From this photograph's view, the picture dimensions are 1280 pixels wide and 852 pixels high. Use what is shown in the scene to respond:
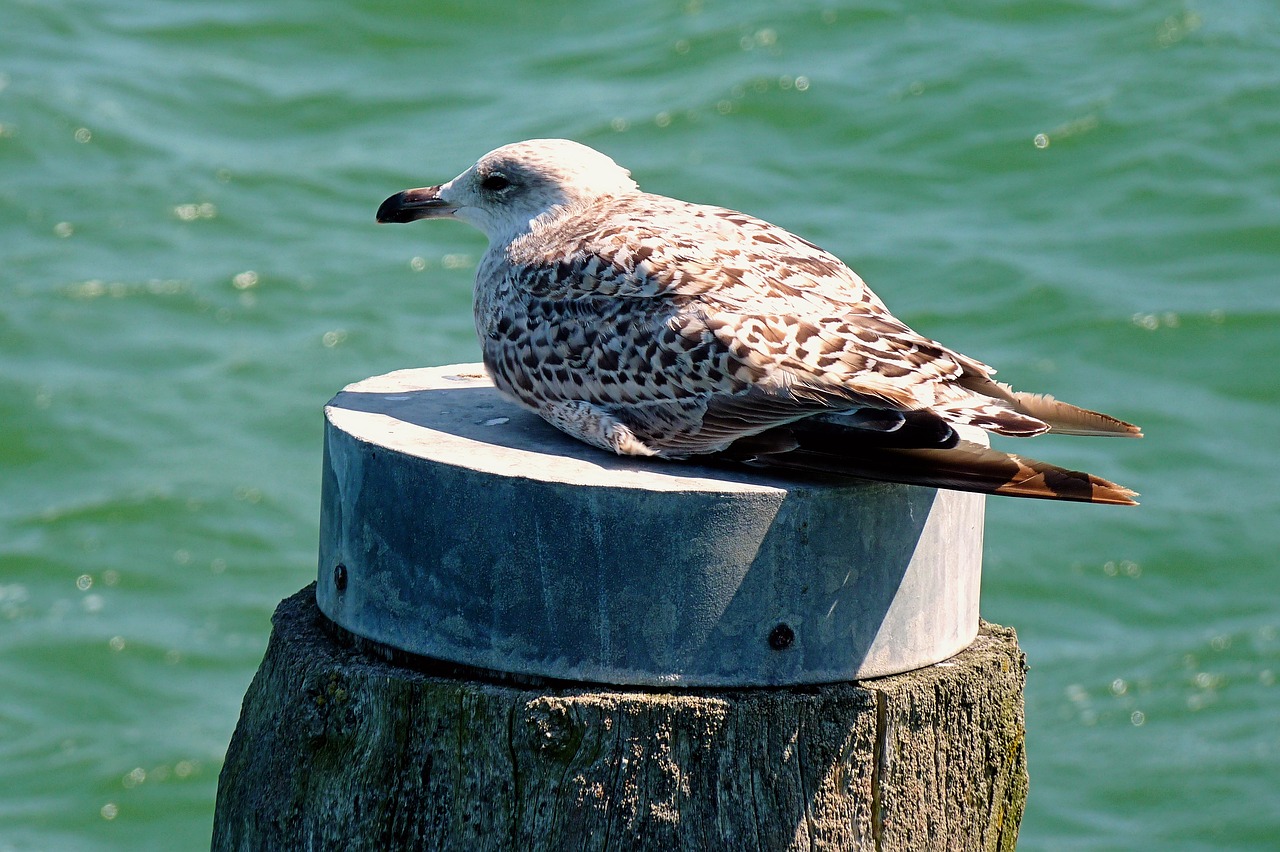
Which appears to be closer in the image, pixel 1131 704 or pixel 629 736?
pixel 629 736

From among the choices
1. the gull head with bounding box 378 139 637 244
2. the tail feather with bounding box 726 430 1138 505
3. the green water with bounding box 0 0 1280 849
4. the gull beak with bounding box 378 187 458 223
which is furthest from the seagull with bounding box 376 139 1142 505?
the green water with bounding box 0 0 1280 849

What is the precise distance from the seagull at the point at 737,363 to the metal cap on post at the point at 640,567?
5.1 inches

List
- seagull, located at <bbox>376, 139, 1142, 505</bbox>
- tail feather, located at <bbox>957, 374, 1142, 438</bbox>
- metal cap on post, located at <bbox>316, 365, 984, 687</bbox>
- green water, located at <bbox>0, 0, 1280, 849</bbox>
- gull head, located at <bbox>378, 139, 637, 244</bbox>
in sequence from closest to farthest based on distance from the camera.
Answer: metal cap on post, located at <bbox>316, 365, 984, 687</bbox> → seagull, located at <bbox>376, 139, 1142, 505</bbox> → tail feather, located at <bbox>957, 374, 1142, 438</bbox> → gull head, located at <bbox>378, 139, 637, 244</bbox> → green water, located at <bbox>0, 0, 1280, 849</bbox>

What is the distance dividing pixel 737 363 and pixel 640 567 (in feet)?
2.11

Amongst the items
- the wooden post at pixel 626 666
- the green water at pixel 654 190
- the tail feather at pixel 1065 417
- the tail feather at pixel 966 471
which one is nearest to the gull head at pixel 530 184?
the wooden post at pixel 626 666

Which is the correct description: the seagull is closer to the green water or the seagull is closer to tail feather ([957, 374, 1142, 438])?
tail feather ([957, 374, 1142, 438])

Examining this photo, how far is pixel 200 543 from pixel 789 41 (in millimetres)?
6572

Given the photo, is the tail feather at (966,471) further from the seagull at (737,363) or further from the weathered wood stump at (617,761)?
the weathered wood stump at (617,761)

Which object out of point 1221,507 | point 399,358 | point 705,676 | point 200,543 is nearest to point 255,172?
point 399,358

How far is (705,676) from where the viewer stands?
3.40 m

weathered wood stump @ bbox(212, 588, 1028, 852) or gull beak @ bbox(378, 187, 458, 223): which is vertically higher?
gull beak @ bbox(378, 187, 458, 223)

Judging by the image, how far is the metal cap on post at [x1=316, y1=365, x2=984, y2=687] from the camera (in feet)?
11.0

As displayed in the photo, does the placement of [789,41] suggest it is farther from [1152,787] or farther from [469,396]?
[469,396]

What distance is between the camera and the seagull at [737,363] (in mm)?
3461
